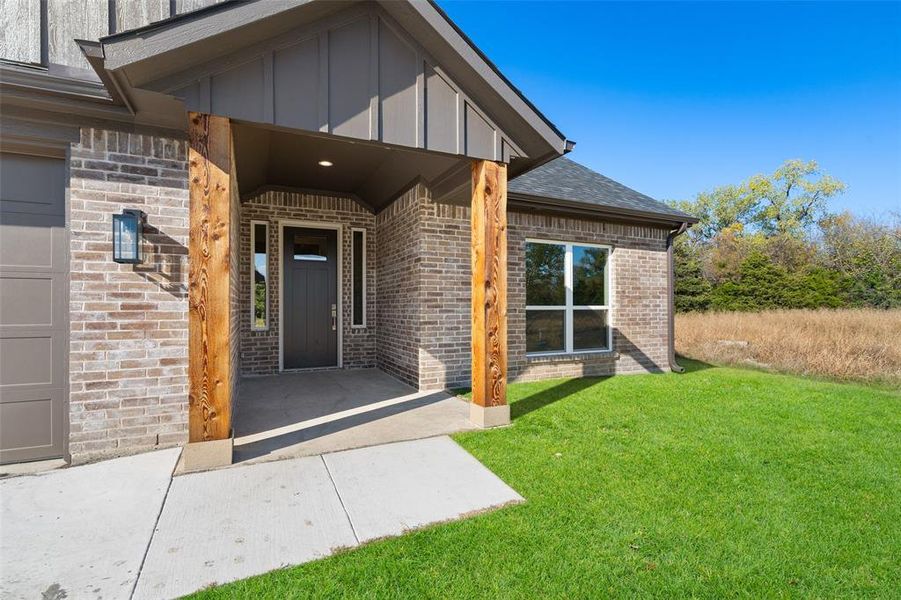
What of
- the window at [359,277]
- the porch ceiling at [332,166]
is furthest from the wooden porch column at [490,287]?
the window at [359,277]

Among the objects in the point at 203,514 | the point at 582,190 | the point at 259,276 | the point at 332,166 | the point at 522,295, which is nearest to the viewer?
the point at 203,514

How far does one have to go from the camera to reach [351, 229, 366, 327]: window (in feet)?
25.0

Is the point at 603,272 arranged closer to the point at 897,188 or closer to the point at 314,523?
the point at 314,523

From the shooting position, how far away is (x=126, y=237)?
3.34 metres

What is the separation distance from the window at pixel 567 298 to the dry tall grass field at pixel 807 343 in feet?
14.2

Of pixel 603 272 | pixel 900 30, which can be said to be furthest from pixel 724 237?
pixel 603 272

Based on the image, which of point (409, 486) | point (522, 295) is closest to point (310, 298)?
point (522, 295)

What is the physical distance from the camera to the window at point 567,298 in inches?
277

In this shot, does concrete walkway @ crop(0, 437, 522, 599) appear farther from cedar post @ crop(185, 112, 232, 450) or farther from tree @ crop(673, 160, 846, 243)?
tree @ crop(673, 160, 846, 243)

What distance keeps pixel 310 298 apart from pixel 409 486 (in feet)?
16.7

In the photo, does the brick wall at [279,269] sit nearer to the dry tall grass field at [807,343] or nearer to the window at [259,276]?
the window at [259,276]

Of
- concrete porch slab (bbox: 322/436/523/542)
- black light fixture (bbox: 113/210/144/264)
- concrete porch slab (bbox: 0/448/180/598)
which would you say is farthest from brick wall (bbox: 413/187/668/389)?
concrete porch slab (bbox: 0/448/180/598)

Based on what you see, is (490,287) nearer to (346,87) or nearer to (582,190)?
(346,87)

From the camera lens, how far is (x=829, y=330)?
10.1m
